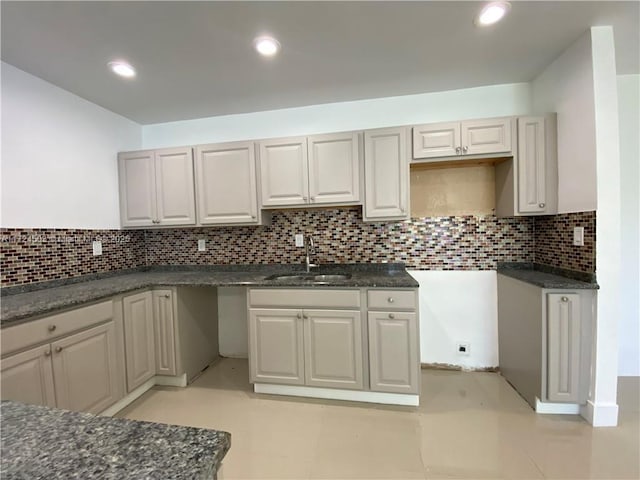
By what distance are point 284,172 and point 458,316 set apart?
1.98 m

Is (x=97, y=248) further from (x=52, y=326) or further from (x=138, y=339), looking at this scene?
(x=52, y=326)

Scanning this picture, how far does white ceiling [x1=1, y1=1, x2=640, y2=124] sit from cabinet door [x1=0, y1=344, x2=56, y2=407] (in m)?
1.80

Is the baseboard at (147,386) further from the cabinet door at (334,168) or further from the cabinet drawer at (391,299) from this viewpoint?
the cabinet door at (334,168)

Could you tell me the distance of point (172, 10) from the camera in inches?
59.7

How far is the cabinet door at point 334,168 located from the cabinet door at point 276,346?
996 millimetres

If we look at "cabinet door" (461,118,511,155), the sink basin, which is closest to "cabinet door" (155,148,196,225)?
the sink basin

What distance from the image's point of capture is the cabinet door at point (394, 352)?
6.56 ft

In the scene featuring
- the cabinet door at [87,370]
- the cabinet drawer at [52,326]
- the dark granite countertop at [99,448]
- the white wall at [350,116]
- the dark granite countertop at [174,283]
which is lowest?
the cabinet door at [87,370]

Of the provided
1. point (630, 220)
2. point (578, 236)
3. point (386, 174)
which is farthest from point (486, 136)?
point (630, 220)

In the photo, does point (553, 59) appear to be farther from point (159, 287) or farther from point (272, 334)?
point (159, 287)

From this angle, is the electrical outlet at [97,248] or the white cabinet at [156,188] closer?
the electrical outlet at [97,248]

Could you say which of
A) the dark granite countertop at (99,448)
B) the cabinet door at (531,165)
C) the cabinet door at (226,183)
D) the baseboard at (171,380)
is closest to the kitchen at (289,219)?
the cabinet door at (531,165)

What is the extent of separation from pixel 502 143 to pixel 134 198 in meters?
3.21

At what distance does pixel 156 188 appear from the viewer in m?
2.69
